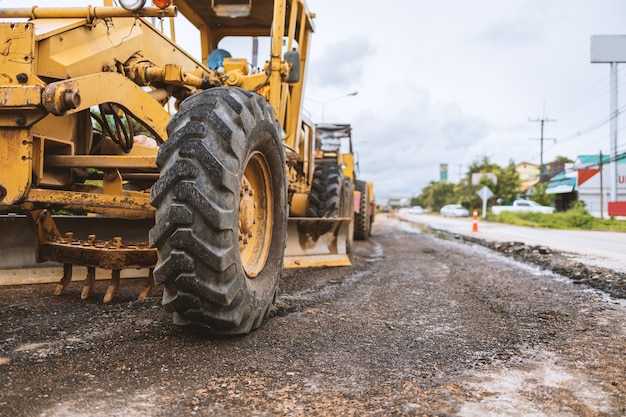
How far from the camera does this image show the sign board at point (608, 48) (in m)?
44.2

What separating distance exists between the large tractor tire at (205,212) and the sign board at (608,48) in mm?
48186

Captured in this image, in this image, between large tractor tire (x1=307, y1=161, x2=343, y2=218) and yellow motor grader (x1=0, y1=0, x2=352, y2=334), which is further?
large tractor tire (x1=307, y1=161, x2=343, y2=218)

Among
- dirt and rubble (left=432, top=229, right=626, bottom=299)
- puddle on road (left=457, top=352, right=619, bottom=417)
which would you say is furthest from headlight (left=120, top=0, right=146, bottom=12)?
dirt and rubble (left=432, top=229, right=626, bottom=299)

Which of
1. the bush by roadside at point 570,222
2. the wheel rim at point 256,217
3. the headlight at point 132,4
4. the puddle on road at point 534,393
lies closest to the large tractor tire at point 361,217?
the wheel rim at point 256,217

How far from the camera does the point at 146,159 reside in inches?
162

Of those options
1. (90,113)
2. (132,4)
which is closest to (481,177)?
(90,113)

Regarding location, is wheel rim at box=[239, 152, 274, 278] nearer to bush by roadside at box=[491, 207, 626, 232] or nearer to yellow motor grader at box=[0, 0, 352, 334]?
yellow motor grader at box=[0, 0, 352, 334]

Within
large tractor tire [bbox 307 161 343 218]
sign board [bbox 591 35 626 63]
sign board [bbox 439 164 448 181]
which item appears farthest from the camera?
sign board [bbox 439 164 448 181]

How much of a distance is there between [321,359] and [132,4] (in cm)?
244

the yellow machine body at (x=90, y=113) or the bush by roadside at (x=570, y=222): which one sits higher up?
the yellow machine body at (x=90, y=113)

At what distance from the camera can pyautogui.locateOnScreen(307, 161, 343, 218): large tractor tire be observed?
30.3 ft

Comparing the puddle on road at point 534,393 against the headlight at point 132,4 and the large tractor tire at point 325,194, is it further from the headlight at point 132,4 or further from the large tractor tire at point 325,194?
the large tractor tire at point 325,194

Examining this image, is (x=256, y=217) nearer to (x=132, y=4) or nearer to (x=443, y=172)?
(x=132, y=4)

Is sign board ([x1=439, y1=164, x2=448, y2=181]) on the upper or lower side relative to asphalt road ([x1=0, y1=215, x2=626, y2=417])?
upper
